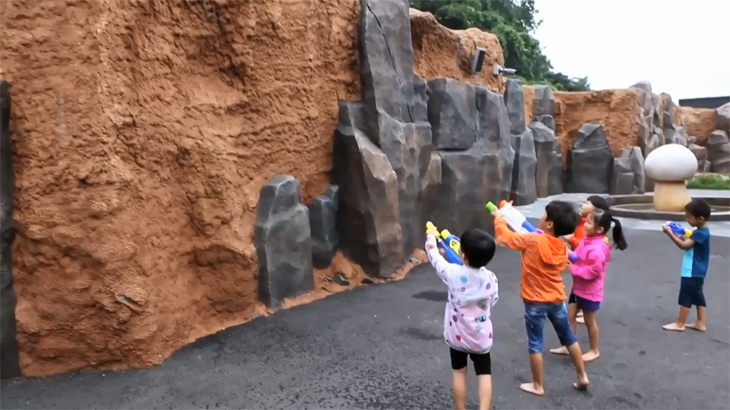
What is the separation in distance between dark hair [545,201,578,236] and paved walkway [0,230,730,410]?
3.42 feet

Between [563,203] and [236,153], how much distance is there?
2827 mm

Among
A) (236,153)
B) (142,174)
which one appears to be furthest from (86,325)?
(236,153)

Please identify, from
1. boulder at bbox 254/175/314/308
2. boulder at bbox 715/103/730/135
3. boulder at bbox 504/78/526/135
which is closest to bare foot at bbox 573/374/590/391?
boulder at bbox 254/175/314/308

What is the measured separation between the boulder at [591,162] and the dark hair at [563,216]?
46.8ft

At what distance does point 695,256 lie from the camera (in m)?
4.67

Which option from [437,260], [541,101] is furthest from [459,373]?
[541,101]

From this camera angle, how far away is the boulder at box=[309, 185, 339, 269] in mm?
6145

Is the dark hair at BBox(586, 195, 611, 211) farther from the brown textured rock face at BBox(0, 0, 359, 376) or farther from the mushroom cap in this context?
the mushroom cap

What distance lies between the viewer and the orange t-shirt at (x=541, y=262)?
350 centimetres

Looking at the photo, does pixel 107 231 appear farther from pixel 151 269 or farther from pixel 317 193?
pixel 317 193

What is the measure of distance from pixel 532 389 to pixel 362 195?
3.10m

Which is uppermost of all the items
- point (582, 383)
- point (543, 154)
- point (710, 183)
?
point (543, 154)

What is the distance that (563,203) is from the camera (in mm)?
3479

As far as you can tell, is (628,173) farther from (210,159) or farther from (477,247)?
(477,247)
